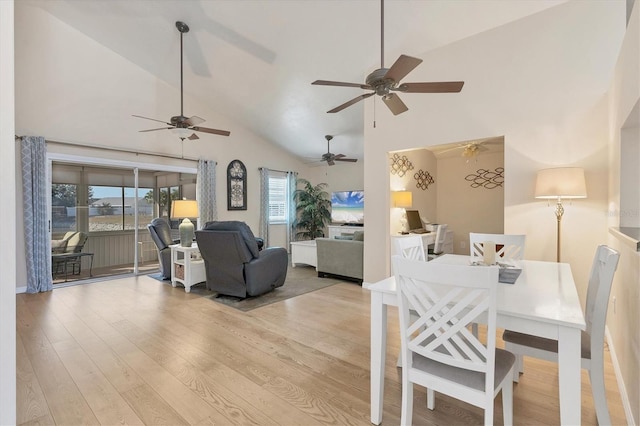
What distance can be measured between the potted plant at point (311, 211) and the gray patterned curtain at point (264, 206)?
0.98 m

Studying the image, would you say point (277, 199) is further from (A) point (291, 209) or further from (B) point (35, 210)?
(B) point (35, 210)

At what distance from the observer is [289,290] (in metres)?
4.59

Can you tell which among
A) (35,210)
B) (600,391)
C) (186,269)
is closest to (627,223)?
(600,391)

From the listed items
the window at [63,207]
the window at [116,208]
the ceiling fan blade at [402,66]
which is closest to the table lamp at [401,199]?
the ceiling fan blade at [402,66]

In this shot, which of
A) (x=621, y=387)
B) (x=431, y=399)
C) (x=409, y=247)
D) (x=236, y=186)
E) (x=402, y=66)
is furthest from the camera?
(x=236, y=186)

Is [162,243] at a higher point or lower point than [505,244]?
lower

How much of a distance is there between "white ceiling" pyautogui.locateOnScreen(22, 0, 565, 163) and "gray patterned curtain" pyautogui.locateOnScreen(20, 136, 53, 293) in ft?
7.02

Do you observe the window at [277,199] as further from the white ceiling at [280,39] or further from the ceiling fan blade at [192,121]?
the ceiling fan blade at [192,121]

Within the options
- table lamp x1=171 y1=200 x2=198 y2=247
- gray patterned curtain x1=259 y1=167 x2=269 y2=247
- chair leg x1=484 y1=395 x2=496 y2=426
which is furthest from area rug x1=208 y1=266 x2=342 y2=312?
chair leg x1=484 y1=395 x2=496 y2=426

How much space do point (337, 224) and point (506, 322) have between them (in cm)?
699

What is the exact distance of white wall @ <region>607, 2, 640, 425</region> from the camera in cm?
174

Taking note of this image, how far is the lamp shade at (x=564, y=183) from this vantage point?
278 cm

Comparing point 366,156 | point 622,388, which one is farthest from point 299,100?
point 622,388

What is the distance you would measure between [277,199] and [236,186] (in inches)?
54.4
